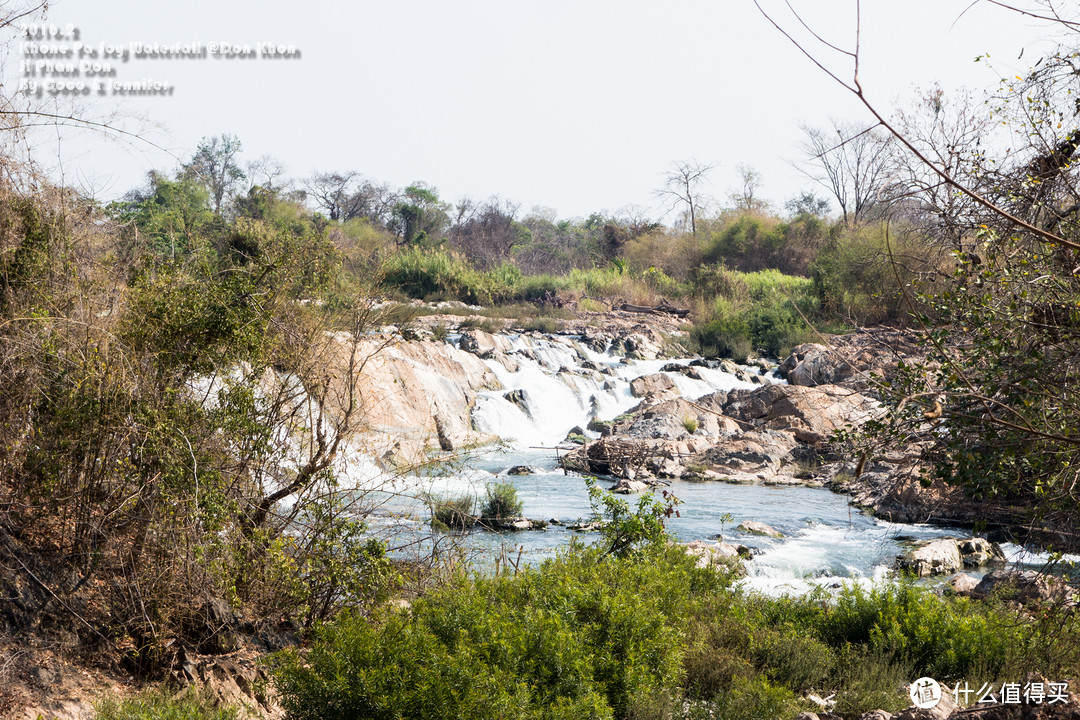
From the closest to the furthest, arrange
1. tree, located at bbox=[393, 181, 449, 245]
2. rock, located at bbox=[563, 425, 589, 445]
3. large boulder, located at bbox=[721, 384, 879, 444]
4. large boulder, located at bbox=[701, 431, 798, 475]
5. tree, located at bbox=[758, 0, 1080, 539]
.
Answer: tree, located at bbox=[758, 0, 1080, 539] < large boulder, located at bbox=[701, 431, 798, 475] < rock, located at bbox=[563, 425, 589, 445] < large boulder, located at bbox=[721, 384, 879, 444] < tree, located at bbox=[393, 181, 449, 245]

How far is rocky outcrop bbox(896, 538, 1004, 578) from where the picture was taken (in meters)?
7.83

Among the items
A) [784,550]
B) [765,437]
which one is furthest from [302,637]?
[765,437]

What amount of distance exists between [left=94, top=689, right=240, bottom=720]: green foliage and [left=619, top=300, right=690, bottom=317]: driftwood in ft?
81.1

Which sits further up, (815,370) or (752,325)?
(752,325)

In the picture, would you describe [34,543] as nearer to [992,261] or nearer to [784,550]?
[992,261]

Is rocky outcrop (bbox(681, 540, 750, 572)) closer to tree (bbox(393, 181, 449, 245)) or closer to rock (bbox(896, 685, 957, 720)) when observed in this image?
rock (bbox(896, 685, 957, 720))

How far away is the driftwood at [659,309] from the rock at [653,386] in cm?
934

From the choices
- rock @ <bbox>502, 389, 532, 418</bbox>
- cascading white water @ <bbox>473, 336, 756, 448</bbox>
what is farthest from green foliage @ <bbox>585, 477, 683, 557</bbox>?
rock @ <bbox>502, 389, 532, 418</bbox>

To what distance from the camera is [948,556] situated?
26.6 feet

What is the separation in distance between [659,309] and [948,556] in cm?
2112

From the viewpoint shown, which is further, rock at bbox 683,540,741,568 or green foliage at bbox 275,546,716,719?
rock at bbox 683,540,741,568

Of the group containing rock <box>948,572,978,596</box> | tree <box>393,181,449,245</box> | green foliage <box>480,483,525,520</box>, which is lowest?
rock <box>948,572,978,596</box>

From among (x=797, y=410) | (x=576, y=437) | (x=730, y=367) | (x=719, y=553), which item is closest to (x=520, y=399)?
(x=576, y=437)

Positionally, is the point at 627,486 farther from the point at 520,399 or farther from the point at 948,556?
the point at 520,399
